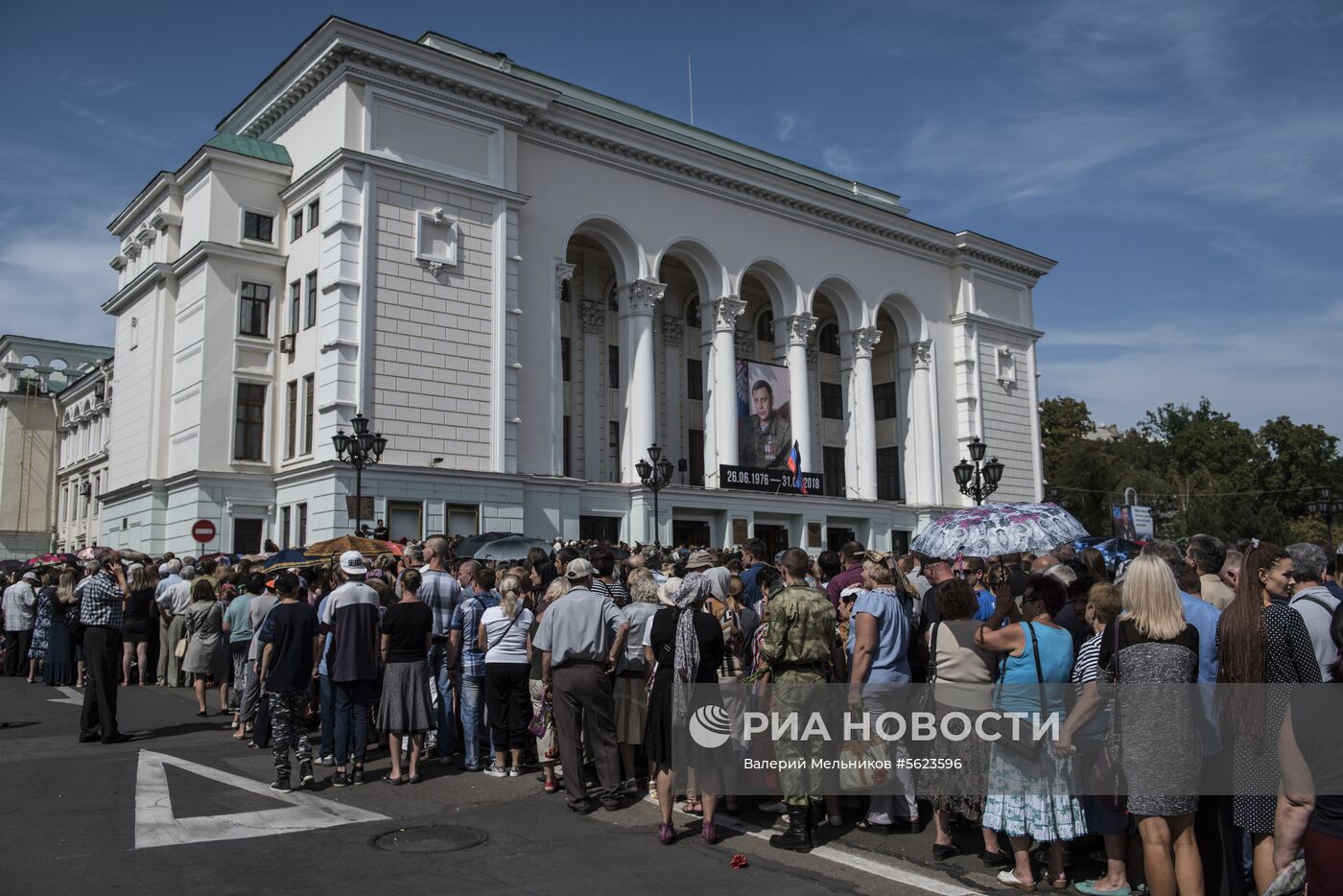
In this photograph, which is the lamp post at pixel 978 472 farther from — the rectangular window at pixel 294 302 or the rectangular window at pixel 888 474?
the rectangular window at pixel 294 302

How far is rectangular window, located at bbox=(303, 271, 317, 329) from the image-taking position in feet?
92.5

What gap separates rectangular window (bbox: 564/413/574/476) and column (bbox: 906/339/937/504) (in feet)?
49.8

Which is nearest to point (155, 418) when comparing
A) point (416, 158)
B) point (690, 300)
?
point (416, 158)

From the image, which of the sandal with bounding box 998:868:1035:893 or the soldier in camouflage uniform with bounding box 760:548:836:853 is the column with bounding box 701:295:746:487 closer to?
the soldier in camouflage uniform with bounding box 760:548:836:853

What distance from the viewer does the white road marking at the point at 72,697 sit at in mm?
14969

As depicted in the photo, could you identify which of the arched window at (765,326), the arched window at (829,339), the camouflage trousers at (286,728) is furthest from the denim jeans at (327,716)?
the arched window at (829,339)

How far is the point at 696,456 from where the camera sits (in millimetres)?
39375

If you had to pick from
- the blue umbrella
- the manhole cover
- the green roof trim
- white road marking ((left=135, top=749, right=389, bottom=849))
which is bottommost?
the manhole cover

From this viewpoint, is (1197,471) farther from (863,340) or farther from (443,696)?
(443,696)

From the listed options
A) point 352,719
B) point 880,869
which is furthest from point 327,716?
point 880,869

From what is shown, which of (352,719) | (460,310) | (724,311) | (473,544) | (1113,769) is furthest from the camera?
(724,311)

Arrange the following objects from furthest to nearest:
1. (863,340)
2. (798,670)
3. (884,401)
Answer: (884,401) < (863,340) < (798,670)

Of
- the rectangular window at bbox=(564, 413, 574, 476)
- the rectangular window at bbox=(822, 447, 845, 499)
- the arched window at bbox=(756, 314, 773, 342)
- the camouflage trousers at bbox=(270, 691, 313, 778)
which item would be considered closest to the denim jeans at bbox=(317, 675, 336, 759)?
the camouflage trousers at bbox=(270, 691, 313, 778)

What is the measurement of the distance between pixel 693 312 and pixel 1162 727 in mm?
36364
